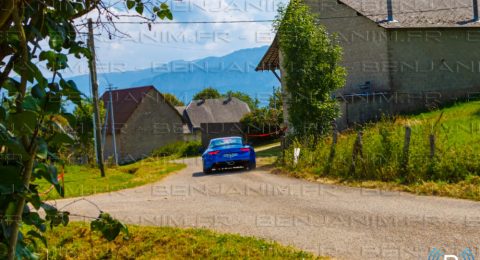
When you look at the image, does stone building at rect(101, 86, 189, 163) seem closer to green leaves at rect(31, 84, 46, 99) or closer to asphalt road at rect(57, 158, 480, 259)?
asphalt road at rect(57, 158, 480, 259)

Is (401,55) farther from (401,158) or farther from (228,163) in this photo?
(401,158)

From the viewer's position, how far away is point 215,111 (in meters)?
86.2

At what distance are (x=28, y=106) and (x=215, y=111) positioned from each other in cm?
8428

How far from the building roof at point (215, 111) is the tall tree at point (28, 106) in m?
77.1

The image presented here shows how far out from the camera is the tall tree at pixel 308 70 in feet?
72.6

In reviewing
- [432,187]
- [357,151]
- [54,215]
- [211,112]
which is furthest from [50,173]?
[211,112]

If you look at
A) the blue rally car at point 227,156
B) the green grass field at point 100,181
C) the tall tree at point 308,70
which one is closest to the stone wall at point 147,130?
the green grass field at point 100,181

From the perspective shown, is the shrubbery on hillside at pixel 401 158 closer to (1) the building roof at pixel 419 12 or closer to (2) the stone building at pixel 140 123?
(1) the building roof at pixel 419 12

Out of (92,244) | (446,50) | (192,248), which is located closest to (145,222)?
(92,244)

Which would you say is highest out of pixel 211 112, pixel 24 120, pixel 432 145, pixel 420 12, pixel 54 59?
pixel 420 12

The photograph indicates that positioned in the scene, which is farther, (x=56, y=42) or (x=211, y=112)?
(x=211, y=112)

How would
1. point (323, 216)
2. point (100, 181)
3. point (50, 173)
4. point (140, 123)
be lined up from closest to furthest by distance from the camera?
1. point (50, 173)
2. point (323, 216)
3. point (100, 181)
4. point (140, 123)

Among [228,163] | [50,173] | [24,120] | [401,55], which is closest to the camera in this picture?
[24,120]

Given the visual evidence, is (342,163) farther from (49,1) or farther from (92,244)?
(49,1)
